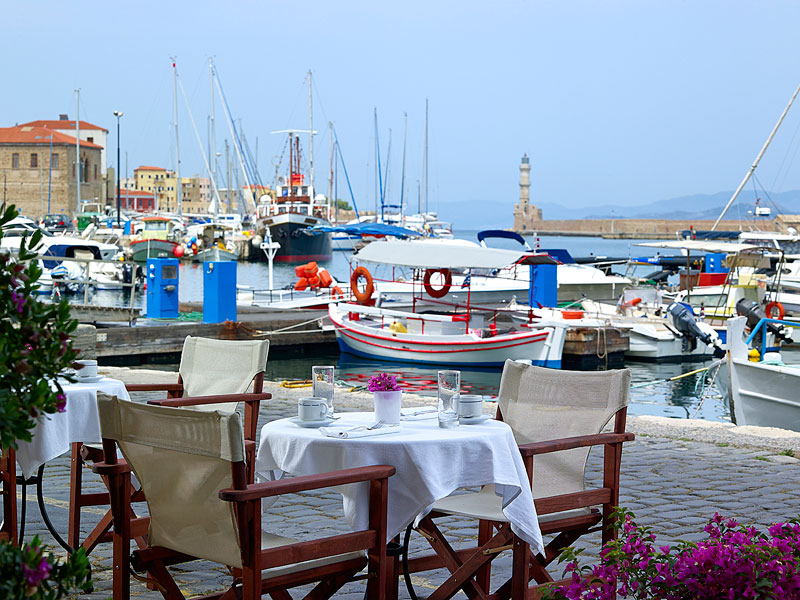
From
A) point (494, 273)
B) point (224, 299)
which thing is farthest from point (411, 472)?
point (494, 273)

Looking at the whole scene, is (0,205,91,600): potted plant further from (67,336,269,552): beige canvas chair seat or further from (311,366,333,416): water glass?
(67,336,269,552): beige canvas chair seat

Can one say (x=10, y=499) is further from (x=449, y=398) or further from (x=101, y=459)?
(x=449, y=398)

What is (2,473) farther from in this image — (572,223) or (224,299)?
(572,223)

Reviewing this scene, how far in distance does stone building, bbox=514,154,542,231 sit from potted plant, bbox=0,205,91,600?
179m

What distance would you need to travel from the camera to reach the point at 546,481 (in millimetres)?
4473

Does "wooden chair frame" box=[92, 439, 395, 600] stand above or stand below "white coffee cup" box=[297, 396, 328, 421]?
below

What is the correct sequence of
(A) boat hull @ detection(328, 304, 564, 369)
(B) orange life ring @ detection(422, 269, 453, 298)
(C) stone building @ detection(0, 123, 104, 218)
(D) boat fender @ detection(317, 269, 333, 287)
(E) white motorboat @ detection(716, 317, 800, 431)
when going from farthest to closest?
(C) stone building @ detection(0, 123, 104, 218) → (D) boat fender @ detection(317, 269, 333, 287) → (B) orange life ring @ detection(422, 269, 453, 298) → (A) boat hull @ detection(328, 304, 564, 369) → (E) white motorboat @ detection(716, 317, 800, 431)

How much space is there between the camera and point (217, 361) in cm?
564

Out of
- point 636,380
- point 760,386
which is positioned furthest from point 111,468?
point 636,380

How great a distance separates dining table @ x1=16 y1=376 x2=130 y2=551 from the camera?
14.6ft

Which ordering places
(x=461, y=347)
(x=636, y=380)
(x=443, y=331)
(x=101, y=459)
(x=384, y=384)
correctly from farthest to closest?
1. (x=636, y=380)
2. (x=443, y=331)
3. (x=461, y=347)
4. (x=101, y=459)
5. (x=384, y=384)

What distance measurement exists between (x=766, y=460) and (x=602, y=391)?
132 inches

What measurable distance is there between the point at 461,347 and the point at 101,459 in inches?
598

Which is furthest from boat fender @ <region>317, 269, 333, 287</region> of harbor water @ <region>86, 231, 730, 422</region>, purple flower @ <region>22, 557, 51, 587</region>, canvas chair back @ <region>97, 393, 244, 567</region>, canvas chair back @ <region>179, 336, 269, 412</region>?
purple flower @ <region>22, 557, 51, 587</region>
